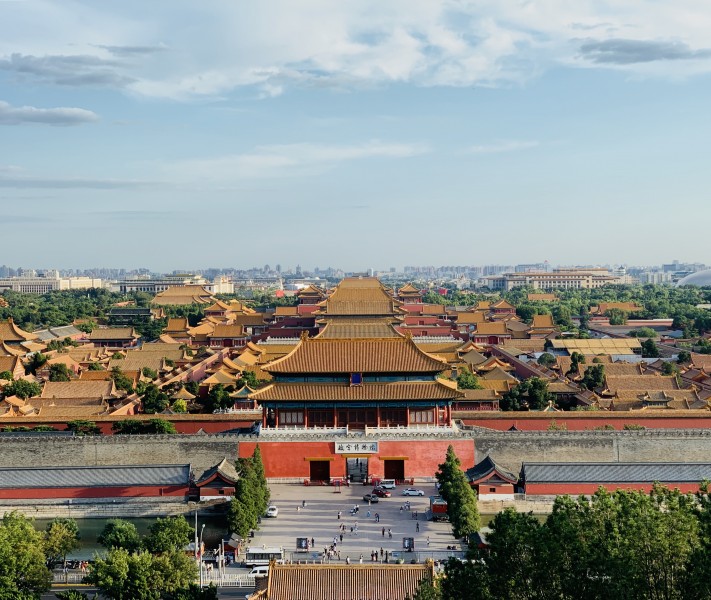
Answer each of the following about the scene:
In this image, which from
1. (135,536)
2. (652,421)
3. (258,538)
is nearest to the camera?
(135,536)

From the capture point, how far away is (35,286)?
190 m

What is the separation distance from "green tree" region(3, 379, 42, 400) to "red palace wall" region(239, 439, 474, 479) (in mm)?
19189

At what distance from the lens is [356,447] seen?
33.2 metres

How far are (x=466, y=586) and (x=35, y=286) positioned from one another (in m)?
188

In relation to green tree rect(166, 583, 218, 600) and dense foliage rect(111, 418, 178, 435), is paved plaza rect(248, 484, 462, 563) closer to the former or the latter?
dense foliage rect(111, 418, 178, 435)

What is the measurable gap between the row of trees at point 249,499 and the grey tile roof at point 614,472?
9.64 m

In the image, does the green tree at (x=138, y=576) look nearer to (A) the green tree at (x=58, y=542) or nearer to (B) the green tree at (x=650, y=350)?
(A) the green tree at (x=58, y=542)

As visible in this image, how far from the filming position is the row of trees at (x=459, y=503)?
26484 mm

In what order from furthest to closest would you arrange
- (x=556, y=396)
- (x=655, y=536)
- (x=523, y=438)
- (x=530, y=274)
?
(x=530, y=274) < (x=556, y=396) < (x=523, y=438) < (x=655, y=536)

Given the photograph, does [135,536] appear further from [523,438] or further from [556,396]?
[556,396]

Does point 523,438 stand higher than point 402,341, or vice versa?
point 402,341

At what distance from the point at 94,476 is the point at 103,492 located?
2.60ft

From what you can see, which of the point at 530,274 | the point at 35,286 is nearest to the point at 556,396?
the point at 530,274

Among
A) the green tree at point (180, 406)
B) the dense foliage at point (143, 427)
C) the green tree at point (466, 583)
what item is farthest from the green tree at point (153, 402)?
the green tree at point (466, 583)
